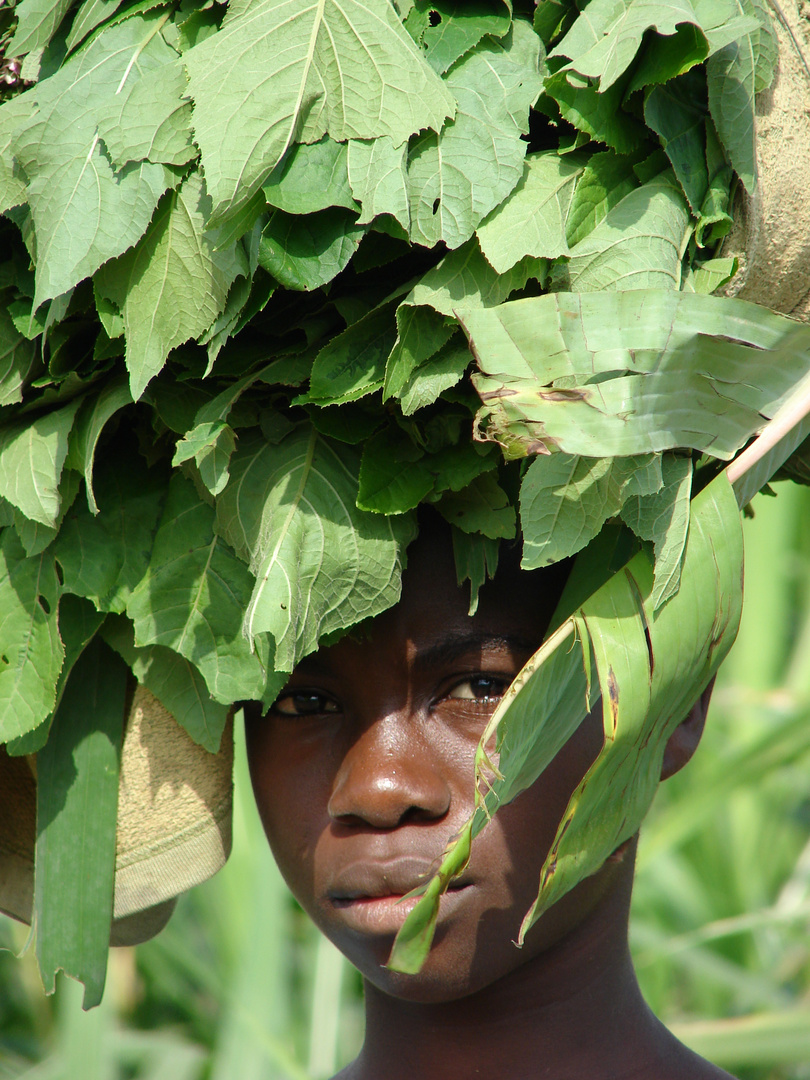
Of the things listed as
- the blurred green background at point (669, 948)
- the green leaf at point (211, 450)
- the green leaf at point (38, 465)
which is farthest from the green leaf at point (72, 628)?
the blurred green background at point (669, 948)

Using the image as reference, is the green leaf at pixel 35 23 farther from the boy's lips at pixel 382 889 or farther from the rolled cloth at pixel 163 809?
the boy's lips at pixel 382 889

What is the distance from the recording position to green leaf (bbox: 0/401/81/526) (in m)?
1.01

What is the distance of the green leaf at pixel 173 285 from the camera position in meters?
0.91

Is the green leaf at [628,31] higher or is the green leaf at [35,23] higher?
the green leaf at [35,23]

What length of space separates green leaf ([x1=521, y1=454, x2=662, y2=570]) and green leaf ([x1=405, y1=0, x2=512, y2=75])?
35cm

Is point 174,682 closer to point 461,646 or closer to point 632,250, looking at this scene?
point 461,646

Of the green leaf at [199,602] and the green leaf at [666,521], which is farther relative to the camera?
the green leaf at [199,602]

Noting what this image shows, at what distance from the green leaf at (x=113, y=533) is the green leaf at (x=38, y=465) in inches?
3.2

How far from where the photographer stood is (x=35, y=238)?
0.94 meters

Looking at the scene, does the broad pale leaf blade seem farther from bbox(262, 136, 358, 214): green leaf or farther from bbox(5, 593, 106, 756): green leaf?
bbox(5, 593, 106, 756): green leaf

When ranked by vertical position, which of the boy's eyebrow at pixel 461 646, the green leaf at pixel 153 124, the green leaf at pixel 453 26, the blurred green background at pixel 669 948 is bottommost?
the blurred green background at pixel 669 948

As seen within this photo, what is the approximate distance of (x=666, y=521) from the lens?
882mm

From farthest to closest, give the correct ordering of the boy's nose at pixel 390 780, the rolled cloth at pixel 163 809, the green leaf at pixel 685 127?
the rolled cloth at pixel 163 809 < the boy's nose at pixel 390 780 < the green leaf at pixel 685 127

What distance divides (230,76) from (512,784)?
1.99ft
